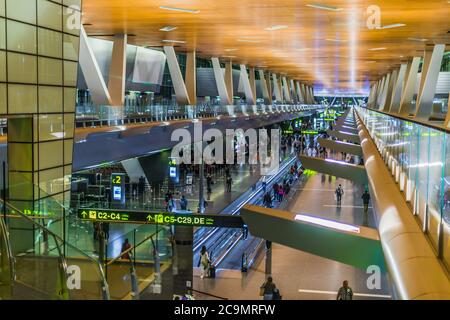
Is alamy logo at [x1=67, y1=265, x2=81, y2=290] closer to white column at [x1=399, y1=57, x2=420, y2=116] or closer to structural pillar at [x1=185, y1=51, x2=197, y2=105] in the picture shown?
white column at [x1=399, y1=57, x2=420, y2=116]

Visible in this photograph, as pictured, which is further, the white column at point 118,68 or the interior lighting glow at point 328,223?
the white column at point 118,68

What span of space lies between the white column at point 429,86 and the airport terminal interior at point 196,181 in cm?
9

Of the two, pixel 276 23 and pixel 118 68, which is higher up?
pixel 276 23

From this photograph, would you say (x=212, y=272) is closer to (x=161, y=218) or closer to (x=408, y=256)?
(x=161, y=218)

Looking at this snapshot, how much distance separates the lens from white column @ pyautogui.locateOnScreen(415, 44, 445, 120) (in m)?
28.7

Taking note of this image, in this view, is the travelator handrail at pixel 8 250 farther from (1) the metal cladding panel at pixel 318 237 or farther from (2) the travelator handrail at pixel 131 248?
(2) the travelator handrail at pixel 131 248

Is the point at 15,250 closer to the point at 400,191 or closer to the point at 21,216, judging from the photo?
the point at 21,216

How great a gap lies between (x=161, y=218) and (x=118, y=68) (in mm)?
15344

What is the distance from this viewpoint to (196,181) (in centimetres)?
3497

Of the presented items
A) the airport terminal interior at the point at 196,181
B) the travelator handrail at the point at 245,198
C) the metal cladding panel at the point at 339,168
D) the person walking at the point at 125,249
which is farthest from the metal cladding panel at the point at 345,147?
the person walking at the point at 125,249

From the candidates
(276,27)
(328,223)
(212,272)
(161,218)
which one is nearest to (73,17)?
(161,218)

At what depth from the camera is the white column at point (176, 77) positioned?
34.7 meters

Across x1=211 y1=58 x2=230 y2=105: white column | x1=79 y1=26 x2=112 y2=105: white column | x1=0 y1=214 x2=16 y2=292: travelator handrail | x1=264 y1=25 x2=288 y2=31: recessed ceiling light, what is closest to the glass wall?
x1=0 y1=214 x2=16 y2=292: travelator handrail

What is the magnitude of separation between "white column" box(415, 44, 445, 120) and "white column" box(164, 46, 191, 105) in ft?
44.8
